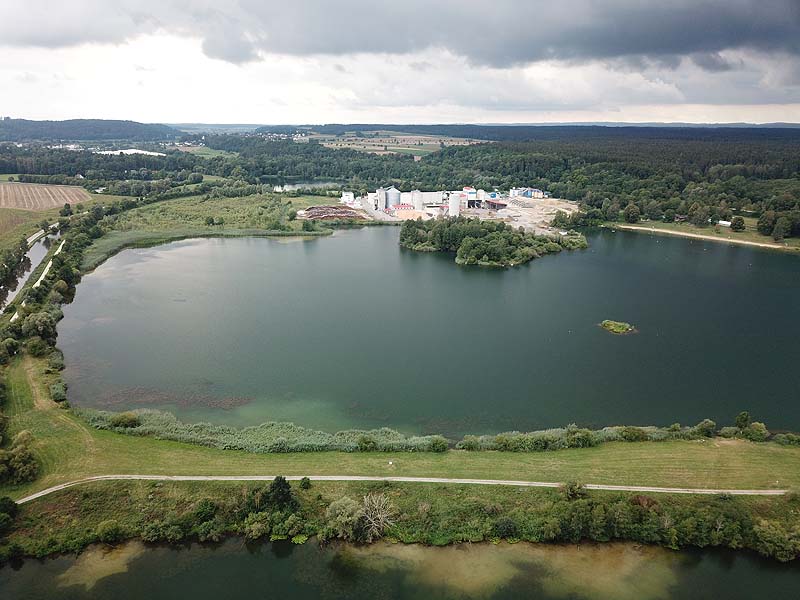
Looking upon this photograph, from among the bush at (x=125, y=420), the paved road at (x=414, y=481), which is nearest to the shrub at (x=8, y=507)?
the paved road at (x=414, y=481)

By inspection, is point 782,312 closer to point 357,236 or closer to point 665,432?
point 665,432

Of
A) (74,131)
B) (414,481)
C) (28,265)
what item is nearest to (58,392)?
(414,481)

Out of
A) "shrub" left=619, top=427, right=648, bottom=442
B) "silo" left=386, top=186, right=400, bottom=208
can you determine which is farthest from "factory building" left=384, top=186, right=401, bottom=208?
"shrub" left=619, top=427, right=648, bottom=442

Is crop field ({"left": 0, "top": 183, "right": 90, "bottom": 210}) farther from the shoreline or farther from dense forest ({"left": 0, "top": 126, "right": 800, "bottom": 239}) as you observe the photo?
the shoreline

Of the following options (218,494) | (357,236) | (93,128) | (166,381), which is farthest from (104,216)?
(93,128)

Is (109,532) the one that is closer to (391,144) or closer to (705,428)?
(705,428)

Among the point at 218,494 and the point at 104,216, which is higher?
the point at 104,216
